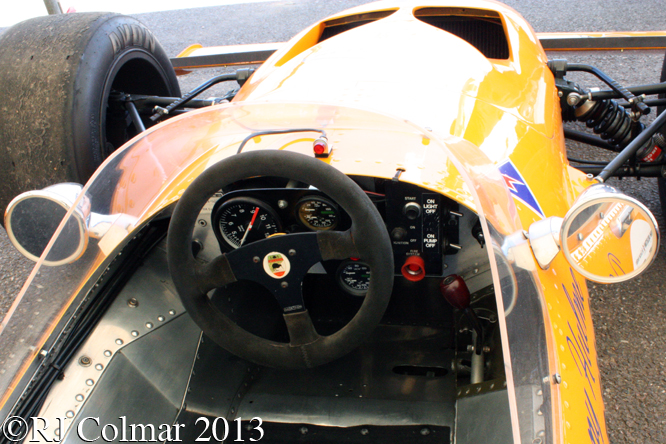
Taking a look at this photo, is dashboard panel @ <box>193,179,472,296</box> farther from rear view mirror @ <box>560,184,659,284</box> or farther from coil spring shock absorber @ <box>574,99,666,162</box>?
coil spring shock absorber @ <box>574,99,666,162</box>

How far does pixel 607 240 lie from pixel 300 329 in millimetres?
684

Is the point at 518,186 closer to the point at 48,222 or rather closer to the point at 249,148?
the point at 249,148

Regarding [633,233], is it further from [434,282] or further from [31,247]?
[31,247]

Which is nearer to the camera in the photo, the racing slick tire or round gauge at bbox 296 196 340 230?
round gauge at bbox 296 196 340 230

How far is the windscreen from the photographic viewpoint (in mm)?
1055

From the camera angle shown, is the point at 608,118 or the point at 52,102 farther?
the point at 608,118

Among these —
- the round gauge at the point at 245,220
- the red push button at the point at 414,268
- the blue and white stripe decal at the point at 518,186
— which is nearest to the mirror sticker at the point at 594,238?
the blue and white stripe decal at the point at 518,186

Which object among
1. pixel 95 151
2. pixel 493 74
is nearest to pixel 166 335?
pixel 95 151

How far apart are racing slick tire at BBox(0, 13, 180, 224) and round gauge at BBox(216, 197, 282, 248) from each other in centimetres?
104

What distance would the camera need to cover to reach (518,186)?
4.69 ft

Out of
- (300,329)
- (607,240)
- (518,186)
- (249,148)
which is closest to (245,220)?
(249,148)

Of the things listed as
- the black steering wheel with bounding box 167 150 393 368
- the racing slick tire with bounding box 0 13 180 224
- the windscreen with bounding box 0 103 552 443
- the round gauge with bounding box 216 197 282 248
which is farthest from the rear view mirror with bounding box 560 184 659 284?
the racing slick tire with bounding box 0 13 180 224

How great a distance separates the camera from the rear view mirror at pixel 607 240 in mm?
1109

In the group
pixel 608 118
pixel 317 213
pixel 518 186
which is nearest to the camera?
pixel 317 213
